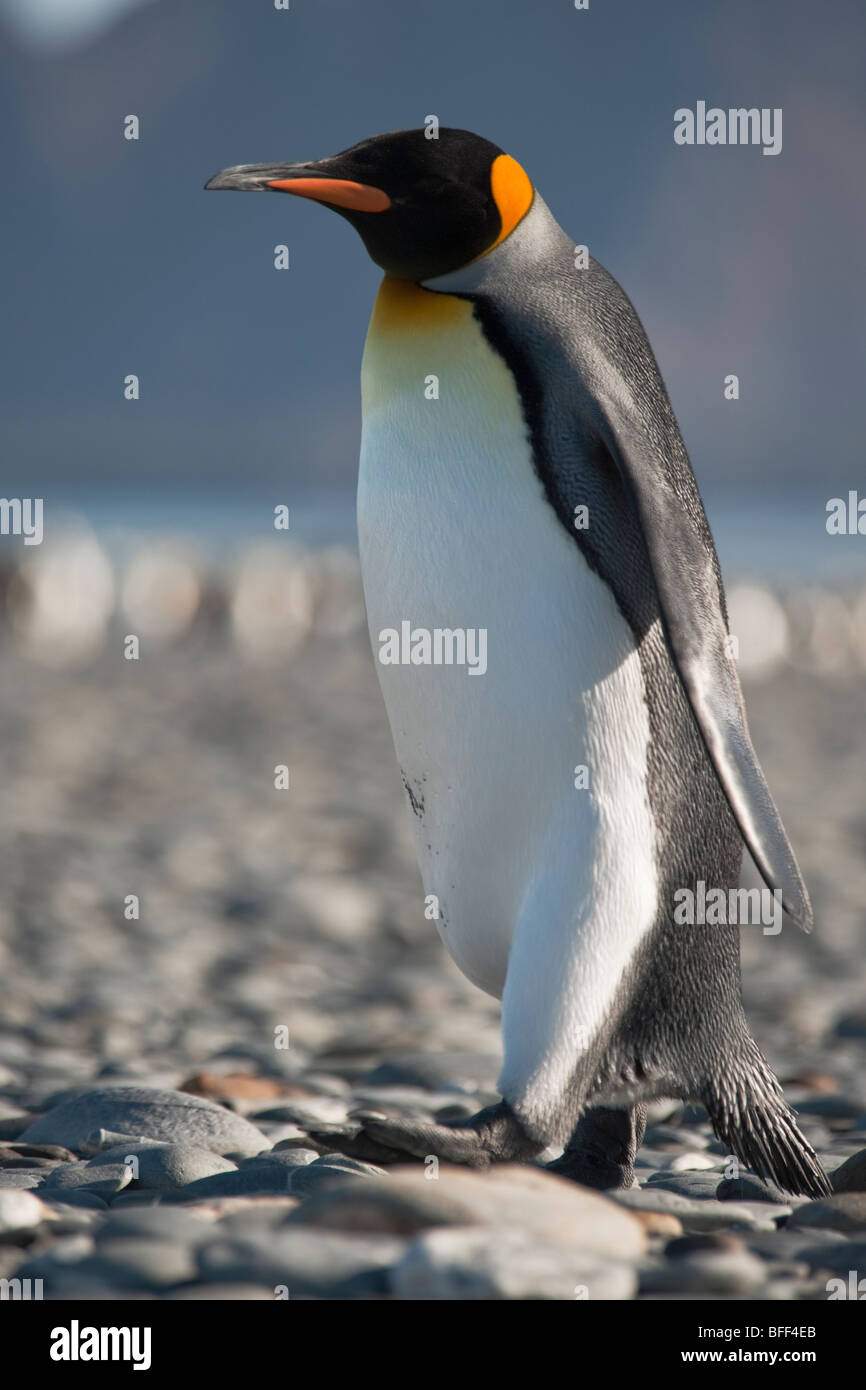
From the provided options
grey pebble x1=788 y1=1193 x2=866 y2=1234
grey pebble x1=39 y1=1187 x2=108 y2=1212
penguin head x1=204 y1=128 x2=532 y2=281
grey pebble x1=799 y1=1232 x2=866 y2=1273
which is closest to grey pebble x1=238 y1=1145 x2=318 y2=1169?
grey pebble x1=39 y1=1187 x2=108 y2=1212

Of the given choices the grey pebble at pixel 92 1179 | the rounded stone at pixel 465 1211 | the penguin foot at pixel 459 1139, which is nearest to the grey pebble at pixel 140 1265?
the rounded stone at pixel 465 1211

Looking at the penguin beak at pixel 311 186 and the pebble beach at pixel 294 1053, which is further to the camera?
the penguin beak at pixel 311 186

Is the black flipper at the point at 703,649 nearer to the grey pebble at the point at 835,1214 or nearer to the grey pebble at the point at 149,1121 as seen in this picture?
the grey pebble at the point at 835,1214

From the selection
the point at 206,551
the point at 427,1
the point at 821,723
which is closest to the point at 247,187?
the point at 821,723

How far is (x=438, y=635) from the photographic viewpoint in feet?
9.22

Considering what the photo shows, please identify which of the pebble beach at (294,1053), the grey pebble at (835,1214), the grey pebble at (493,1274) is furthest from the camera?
the grey pebble at (835,1214)

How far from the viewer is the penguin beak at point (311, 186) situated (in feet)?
9.11

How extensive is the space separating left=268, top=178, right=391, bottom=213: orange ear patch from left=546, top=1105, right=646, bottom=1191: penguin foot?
1.66m

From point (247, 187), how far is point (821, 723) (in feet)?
44.2

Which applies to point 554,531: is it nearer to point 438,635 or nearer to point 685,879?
point 438,635

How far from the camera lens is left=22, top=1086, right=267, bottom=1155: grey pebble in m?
3.09

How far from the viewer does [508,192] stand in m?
2.84

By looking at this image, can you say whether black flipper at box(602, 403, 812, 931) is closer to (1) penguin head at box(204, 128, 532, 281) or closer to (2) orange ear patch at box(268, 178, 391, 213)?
(1) penguin head at box(204, 128, 532, 281)

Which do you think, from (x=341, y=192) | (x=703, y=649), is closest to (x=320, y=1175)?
(x=703, y=649)
